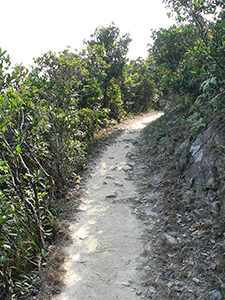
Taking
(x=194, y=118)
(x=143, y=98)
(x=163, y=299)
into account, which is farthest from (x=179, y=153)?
(x=143, y=98)

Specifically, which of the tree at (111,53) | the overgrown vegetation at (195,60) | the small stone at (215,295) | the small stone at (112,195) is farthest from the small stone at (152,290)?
the tree at (111,53)

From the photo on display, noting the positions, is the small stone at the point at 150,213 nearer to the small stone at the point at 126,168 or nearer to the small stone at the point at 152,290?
the small stone at the point at 152,290

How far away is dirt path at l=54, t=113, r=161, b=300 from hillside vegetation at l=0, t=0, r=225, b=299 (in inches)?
22.6

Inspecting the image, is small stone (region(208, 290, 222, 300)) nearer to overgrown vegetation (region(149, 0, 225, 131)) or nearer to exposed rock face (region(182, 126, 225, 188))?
exposed rock face (region(182, 126, 225, 188))

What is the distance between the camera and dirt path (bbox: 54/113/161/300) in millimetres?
3441

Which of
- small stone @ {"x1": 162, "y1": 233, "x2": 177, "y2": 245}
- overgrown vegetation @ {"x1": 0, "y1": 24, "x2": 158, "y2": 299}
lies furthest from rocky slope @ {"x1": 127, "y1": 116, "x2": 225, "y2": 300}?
overgrown vegetation @ {"x1": 0, "y1": 24, "x2": 158, "y2": 299}

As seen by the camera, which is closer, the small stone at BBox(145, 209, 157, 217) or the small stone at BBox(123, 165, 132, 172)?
the small stone at BBox(145, 209, 157, 217)

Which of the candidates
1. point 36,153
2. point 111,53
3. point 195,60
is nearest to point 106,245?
point 36,153

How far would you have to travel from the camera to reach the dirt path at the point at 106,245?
344 centimetres

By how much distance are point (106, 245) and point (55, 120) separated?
3589 millimetres

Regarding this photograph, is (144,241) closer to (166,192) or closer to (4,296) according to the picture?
(166,192)

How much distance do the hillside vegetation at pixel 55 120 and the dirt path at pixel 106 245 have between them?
575mm

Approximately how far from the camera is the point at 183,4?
647 centimetres

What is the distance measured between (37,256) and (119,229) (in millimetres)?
1820
